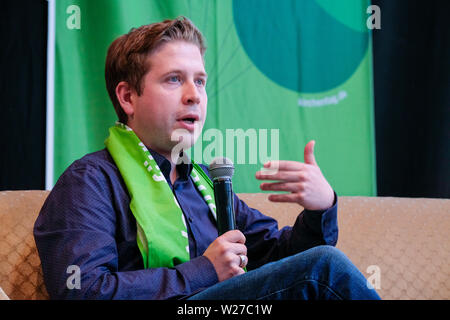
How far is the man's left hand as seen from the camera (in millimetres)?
962

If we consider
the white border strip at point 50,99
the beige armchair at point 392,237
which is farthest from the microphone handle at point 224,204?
the white border strip at point 50,99

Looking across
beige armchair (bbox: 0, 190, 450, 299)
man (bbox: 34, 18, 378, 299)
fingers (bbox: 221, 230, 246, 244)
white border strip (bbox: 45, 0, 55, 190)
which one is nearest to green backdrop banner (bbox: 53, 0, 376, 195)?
white border strip (bbox: 45, 0, 55, 190)

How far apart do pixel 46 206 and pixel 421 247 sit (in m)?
1.19

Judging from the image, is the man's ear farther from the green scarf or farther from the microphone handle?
the microphone handle

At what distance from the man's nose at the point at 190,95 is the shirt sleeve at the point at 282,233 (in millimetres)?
368

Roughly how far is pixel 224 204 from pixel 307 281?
0.77ft

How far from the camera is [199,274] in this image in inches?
41.8

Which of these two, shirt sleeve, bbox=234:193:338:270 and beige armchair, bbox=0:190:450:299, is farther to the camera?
beige armchair, bbox=0:190:450:299

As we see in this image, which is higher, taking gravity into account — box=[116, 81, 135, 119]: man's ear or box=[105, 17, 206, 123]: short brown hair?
box=[105, 17, 206, 123]: short brown hair

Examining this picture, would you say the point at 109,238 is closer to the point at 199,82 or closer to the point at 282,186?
the point at 282,186

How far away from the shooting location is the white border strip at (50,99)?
1.87 m

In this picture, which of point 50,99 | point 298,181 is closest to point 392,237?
point 298,181
